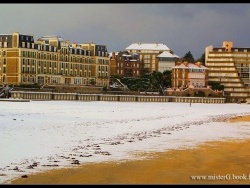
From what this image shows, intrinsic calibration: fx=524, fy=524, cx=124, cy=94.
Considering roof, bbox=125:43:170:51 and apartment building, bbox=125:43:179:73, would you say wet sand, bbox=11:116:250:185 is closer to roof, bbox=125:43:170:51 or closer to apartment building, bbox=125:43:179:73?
apartment building, bbox=125:43:179:73

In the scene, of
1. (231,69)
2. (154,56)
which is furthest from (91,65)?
(154,56)

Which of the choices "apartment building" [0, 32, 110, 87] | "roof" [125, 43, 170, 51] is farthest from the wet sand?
"roof" [125, 43, 170, 51]

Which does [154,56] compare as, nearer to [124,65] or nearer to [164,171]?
[124,65]

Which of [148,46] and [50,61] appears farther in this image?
[148,46]

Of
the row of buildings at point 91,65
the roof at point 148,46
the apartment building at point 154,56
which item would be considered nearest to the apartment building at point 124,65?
the row of buildings at point 91,65

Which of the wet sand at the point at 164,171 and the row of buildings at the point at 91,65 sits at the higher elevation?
the row of buildings at the point at 91,65

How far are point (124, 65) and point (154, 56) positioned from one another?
67.7 ft

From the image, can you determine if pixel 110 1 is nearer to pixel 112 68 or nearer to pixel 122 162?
pixel 122 162

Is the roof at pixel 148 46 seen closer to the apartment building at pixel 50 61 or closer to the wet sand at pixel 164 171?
the apartment building at pixel 50 61

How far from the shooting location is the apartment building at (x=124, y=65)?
371 feet

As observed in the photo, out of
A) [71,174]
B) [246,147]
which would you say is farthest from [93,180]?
[246,147]

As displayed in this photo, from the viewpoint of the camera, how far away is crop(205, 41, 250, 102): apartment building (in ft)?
350

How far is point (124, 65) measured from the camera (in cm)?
11500

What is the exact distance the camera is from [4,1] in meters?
7.19
